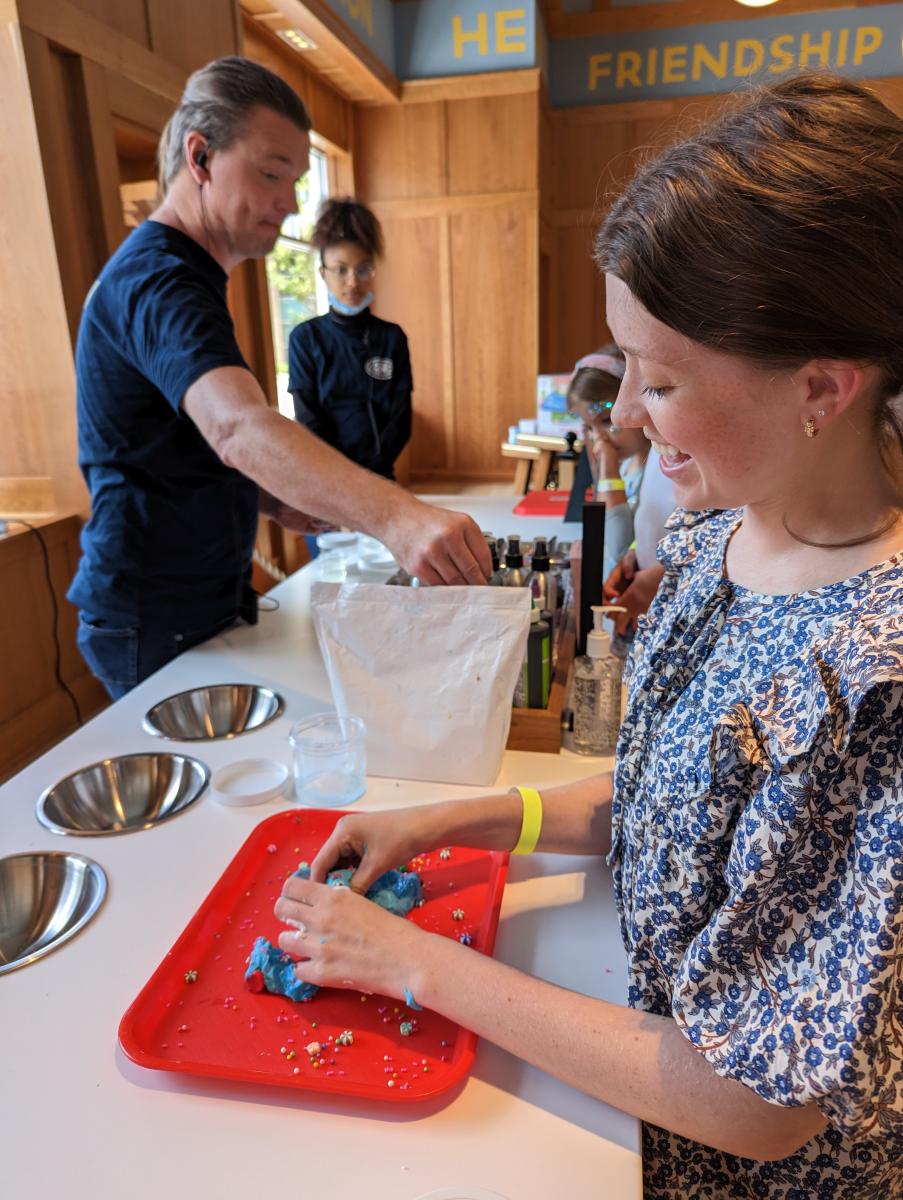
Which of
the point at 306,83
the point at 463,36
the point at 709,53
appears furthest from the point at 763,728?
the point at 709,53

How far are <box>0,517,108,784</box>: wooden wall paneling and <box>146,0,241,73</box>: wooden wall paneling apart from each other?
5.54 ft

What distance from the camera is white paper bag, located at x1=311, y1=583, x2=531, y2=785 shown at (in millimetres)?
1042

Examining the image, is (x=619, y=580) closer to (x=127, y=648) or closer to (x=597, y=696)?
(x=597, y=696)

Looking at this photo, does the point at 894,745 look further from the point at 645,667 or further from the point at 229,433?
the point at 229,433

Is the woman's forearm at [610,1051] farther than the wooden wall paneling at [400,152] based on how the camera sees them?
No

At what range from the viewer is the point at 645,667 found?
2.79ft

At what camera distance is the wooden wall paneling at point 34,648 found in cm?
246

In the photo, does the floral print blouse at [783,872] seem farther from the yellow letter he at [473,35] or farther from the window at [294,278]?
the yellow letter he at [473,35]

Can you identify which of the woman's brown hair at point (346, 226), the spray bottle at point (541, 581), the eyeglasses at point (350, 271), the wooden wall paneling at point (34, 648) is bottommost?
the wooden wall paneling at point (34, 648)

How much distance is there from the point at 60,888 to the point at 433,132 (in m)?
6.02

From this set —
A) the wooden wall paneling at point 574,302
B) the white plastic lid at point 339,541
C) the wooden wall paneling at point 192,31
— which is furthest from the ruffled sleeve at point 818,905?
the wooden wall paneling at point 574,302

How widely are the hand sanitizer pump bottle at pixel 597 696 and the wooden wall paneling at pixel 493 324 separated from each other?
16.8ft

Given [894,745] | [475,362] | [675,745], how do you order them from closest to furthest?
[894,745]
[675,745]
[475,362]

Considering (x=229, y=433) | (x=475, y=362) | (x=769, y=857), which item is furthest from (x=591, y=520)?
(x=475, y=362)
